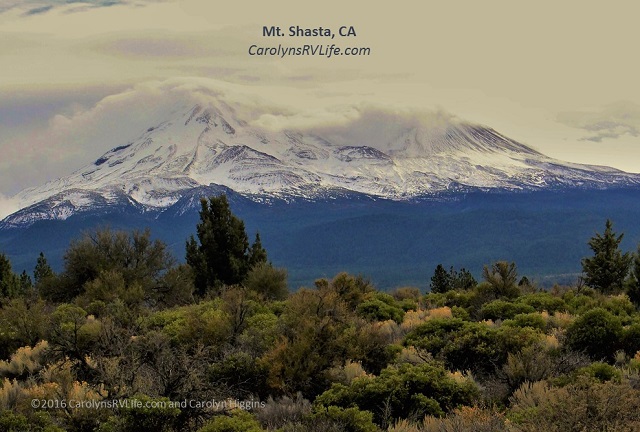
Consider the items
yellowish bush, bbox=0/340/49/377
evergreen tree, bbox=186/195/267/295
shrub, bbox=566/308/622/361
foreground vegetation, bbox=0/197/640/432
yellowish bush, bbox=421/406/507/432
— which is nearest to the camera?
yellowish bush, bbox=421/406/507/432

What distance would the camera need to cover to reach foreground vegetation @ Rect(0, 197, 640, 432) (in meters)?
10.3

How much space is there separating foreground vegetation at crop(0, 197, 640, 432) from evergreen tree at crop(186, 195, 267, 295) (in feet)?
45.8

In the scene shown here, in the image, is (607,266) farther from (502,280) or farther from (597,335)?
(597,335)

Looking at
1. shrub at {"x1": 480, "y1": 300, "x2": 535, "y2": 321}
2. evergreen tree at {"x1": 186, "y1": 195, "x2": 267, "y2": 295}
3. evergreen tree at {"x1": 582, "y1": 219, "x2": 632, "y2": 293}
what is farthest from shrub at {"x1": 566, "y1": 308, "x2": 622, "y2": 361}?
evergreen tree at {"x1": 186, "y1": 195, "x2": 267, "y2": 295}

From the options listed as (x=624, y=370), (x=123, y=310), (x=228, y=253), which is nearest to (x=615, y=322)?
(x=624, y=370)

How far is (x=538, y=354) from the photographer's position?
12867 millimetres

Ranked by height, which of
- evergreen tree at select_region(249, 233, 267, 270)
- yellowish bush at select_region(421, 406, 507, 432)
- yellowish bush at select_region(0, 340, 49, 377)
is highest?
yellowish bush at select_region(421, 406, 507, 432)

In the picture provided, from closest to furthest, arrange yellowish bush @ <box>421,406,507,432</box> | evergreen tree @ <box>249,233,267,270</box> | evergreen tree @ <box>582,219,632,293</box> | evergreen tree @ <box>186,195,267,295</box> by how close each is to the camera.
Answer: yellowish bush @ <box>421,406,507,432</box>
evergreen tree @ <box>582,219,632,293</box>
evergreen tree @ <box>186,195,267,295</box>
evergreen tree @ <box>249,233,267,270</box>

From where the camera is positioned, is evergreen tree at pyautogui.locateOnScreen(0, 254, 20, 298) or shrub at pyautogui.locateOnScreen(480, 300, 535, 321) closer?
shrub at pyautogui.locateOnScreen(480, 300, 535, 321)

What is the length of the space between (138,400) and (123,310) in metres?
12.7

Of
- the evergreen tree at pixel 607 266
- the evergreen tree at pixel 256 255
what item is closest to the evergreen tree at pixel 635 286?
the evergreen tree at pixel 607 266

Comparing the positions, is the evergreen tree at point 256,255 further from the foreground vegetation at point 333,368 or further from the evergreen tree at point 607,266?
the evergreen tree at point 607,266

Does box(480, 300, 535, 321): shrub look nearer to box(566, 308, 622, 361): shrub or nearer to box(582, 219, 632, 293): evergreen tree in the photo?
box(566, 308, 622, 361): shrub

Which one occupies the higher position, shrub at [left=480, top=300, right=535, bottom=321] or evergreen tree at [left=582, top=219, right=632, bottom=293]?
shrub at [left=480, top=300, right=535, bottom=321]
